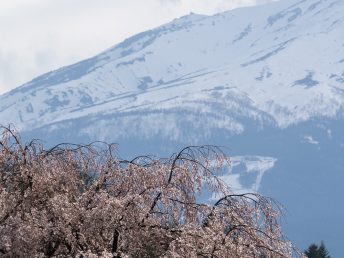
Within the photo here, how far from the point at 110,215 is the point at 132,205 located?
1.17ft

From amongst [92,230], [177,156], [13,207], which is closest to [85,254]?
[92,230]

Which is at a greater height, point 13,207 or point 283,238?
point 13,207

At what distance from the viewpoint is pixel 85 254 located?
450 inches

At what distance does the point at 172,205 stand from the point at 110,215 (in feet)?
4.12

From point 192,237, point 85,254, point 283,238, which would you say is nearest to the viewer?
point 85,254

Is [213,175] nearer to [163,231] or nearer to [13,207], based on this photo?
[163,231]

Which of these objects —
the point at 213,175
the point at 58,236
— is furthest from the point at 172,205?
the point at 58,236

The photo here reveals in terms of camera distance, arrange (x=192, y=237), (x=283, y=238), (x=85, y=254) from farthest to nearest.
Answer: (x=283, y=238), (x=192, y=237), (x=85, y=254)

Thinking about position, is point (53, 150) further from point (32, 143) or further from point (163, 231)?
point (163, 231)

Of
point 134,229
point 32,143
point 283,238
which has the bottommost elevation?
point 283,238

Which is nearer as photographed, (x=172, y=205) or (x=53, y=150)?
(x=172, y=205)

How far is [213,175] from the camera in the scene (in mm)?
13367

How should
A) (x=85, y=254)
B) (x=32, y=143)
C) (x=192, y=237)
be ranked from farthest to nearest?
(x=32, y=143)
(x=192, y=237)
(x=85, y=254)

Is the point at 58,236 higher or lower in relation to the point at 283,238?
higher
